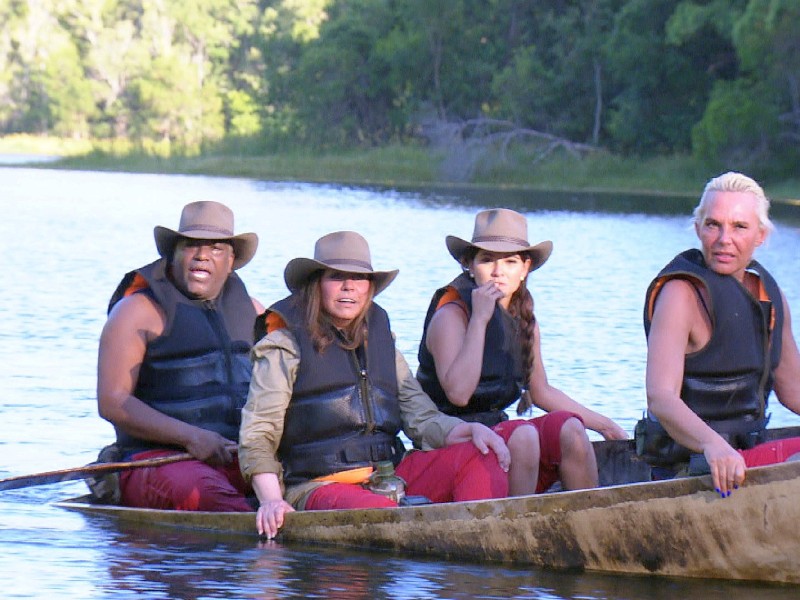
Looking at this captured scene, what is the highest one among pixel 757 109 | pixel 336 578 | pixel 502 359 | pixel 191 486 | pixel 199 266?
pixel 757 109

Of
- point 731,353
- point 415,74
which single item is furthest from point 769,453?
point 415,74

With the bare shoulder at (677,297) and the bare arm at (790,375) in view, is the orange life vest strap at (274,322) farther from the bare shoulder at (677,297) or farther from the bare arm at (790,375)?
the bare arm at (790,375)

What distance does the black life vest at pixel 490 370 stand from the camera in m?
6.15

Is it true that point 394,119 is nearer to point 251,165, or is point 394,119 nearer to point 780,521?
point 251,165

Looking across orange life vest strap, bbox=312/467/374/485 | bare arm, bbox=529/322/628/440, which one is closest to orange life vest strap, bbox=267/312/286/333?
orange life vest strap, bbox=312/467/374/485

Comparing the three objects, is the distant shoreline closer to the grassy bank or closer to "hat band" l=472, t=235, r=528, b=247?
the grassy bank

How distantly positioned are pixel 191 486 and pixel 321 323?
99 cm

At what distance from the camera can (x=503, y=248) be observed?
238 inches

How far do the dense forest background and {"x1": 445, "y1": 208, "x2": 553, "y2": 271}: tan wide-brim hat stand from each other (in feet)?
108

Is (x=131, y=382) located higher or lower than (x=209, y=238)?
lower

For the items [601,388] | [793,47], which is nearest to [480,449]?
[601,388]

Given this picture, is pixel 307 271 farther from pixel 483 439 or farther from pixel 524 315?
pixel 524 315

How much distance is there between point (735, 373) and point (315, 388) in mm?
1395

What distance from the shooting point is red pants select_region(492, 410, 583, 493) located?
19.4 ft
